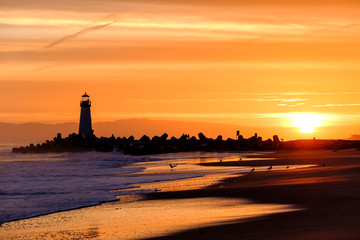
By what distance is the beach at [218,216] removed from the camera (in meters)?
10.8

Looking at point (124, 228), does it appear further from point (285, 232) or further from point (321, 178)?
point (321, 178)

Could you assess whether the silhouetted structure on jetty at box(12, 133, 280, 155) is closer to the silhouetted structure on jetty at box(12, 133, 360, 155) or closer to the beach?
the silhouetted structure on jetty at box(12, 133, 360, 155)

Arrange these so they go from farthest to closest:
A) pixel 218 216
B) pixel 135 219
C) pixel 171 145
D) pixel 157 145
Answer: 1. pixel 171 145
2. pixel 157 145
3. pixel 135 219
4. pixel 218 216

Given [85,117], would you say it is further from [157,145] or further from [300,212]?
[300,212]

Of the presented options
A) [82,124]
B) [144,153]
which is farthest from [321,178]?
[82,124]

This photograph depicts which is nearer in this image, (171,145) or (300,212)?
(300,212)

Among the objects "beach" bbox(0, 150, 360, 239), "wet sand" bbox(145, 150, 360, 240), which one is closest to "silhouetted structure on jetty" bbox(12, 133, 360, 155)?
"wet sand" bbox(145, 150, 360, 240)

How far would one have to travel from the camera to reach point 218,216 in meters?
13.2

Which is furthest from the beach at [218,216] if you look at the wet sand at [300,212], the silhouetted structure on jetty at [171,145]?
the silhouetted structure on jetty at [171,145]

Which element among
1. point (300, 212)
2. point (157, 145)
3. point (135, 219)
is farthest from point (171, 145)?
point (300, 212)

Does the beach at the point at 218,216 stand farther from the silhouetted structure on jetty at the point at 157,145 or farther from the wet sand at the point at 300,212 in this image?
the silhouetted structure on jetty at the point at 157,145

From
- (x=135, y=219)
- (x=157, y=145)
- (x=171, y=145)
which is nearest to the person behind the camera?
(x=135, y=219)

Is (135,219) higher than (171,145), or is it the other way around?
(171,145)

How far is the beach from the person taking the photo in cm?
1079
